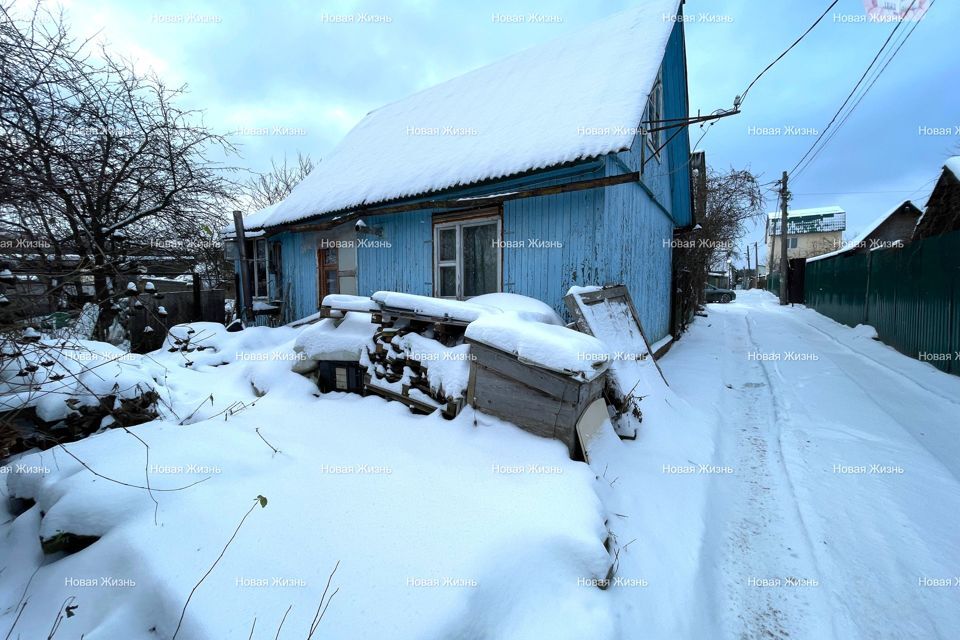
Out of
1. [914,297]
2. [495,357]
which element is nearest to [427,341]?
[495,357]

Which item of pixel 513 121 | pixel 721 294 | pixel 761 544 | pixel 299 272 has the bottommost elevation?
pixel 761 544

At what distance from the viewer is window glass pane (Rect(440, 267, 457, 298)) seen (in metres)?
7.03

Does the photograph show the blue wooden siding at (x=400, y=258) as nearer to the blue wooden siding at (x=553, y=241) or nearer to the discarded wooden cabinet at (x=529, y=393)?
the blue wooden siding at (x=553, y=241)

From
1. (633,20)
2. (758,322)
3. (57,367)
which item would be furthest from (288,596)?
(758,322)

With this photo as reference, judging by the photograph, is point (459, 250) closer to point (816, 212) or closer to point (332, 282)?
point (332, 282)

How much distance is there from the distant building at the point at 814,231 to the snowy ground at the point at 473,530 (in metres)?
47.4

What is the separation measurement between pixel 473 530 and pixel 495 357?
5.02 feet

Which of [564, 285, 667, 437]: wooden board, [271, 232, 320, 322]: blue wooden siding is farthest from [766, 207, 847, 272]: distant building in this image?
[271, 232, 320, 322]: blue wooden siding

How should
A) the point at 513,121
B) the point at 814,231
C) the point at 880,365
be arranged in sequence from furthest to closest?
the point at 814,231 → the point at 880,365 → the point at 513,121

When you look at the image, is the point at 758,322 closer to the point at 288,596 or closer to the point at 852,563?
the point at 852,563

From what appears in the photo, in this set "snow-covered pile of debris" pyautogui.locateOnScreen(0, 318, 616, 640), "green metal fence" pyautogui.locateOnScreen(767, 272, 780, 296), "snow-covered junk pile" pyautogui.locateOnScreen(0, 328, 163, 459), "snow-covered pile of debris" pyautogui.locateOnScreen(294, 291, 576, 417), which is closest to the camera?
"snow-covered pile of debris" pyautogui.locateOnScreen(0, 318, 616, 640)

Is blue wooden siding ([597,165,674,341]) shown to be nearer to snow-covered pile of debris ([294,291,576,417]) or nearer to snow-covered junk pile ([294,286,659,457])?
snow-covered junk pile ([294,286,659,457])

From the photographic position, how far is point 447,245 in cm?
710

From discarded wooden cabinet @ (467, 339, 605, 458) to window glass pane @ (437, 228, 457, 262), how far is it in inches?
144
